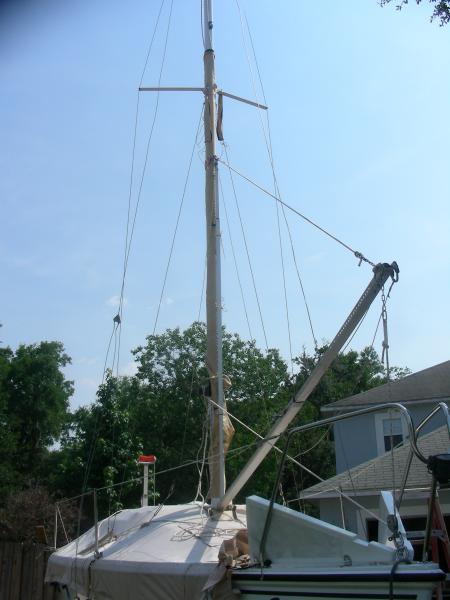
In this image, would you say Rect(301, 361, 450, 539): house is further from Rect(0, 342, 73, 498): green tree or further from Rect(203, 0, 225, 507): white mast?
Rect(0, 342, 73, 498): green tree

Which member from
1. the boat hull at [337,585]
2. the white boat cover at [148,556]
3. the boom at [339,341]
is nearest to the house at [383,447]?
the white boat cover at [148,556]

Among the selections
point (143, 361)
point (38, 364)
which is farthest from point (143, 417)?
point (38, 364)

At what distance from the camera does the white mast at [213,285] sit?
9.06 meters

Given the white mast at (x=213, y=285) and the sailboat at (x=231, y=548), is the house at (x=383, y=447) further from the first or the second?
the sailboat at (x=231, y=548)

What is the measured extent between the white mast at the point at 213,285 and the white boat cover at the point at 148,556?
0.61 m

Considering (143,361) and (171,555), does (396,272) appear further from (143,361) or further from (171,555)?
(143,361)

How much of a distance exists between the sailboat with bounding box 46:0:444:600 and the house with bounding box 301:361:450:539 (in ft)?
14.9

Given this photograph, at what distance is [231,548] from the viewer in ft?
20.9

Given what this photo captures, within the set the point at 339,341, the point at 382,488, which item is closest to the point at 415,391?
the point at 382,488

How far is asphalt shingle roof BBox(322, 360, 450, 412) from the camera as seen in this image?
19422mm

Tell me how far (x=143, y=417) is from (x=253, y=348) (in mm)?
7100

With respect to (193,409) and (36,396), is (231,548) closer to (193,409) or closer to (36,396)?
(193,409)

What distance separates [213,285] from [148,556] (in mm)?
3945

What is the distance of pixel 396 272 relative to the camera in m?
7.20
